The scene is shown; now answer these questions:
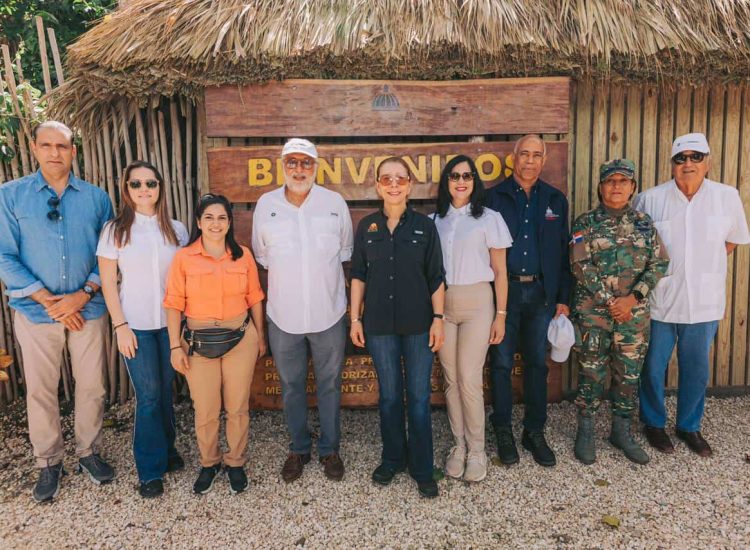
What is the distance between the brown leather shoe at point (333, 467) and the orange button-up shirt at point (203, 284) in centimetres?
123

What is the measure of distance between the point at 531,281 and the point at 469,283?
1.88ft

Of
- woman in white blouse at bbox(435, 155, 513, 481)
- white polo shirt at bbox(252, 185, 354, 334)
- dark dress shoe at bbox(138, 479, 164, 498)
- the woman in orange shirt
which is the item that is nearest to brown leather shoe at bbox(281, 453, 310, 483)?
the woman in orange shirt

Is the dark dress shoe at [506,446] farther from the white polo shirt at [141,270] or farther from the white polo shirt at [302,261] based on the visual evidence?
the white polo shirt at [141,270]

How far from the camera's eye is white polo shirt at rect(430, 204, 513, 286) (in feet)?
10.7

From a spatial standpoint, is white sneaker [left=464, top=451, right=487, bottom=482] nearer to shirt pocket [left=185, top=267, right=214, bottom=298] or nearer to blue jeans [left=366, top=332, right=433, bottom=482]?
blue jeans [left=366, top=332, right=433, bottom=482]

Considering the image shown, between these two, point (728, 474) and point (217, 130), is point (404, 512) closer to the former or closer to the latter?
point (728, 474)

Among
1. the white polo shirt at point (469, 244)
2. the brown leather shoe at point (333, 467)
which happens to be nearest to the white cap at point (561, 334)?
the white polo shirt at point (469, 244)

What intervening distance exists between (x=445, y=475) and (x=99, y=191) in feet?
10.2

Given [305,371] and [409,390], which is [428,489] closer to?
[409,390]

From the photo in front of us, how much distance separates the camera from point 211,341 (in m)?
3.07

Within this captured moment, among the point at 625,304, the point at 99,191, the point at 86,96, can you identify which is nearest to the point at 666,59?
the point at 625,304

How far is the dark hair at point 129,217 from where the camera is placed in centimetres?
316

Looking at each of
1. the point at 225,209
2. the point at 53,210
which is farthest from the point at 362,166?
the point at 53,210

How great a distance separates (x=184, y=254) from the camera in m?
3.09
